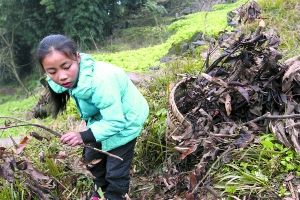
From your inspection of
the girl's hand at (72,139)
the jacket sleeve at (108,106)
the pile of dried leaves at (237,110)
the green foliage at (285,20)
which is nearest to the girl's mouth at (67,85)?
the jacket sleeve at (108,106)

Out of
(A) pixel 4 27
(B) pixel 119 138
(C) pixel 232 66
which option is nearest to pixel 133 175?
(B) pixel 119 138

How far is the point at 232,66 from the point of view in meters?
3.21

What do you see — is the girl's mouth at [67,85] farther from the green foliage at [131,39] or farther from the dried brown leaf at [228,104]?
the green foliage at [131,39]

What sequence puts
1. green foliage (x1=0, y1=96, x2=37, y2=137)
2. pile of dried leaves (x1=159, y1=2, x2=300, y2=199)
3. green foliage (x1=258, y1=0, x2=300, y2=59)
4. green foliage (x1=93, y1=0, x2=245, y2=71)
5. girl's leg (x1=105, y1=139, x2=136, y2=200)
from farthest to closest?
green foliage (x1=93, y1=0, x2=245, y2=71) → green foliage (x1=0, y1=96, x2=37, y2=137) → green foliage (x1=258, y1=0, x2=300, y2=59) → girl's leg (x1=105, y1=139, x2=136, y2=200) → pile of dried leaves (x1=159, y1=2, x2=300, y2=199)

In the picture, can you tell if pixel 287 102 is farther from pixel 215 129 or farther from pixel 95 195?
pixel 95 195

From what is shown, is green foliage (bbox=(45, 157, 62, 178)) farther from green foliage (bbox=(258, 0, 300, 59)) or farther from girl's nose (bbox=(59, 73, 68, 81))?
green foliage (bbox=(258, 0, 300, 59))

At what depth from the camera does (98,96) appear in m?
2.32

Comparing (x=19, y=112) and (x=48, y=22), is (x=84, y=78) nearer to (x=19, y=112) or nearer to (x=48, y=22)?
(x=19, y=112)

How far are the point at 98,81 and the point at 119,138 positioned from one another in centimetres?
48

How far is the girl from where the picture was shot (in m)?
2.28

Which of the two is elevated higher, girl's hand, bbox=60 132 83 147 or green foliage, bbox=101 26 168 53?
girl's hand, bbox=60 132 83 147

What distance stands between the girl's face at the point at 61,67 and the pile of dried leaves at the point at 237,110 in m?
0.79

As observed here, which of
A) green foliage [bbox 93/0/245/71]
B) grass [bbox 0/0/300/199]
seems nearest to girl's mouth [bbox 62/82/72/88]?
grass [bbox 0/0/300/199]

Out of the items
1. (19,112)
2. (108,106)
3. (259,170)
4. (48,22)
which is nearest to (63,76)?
(108,106)
